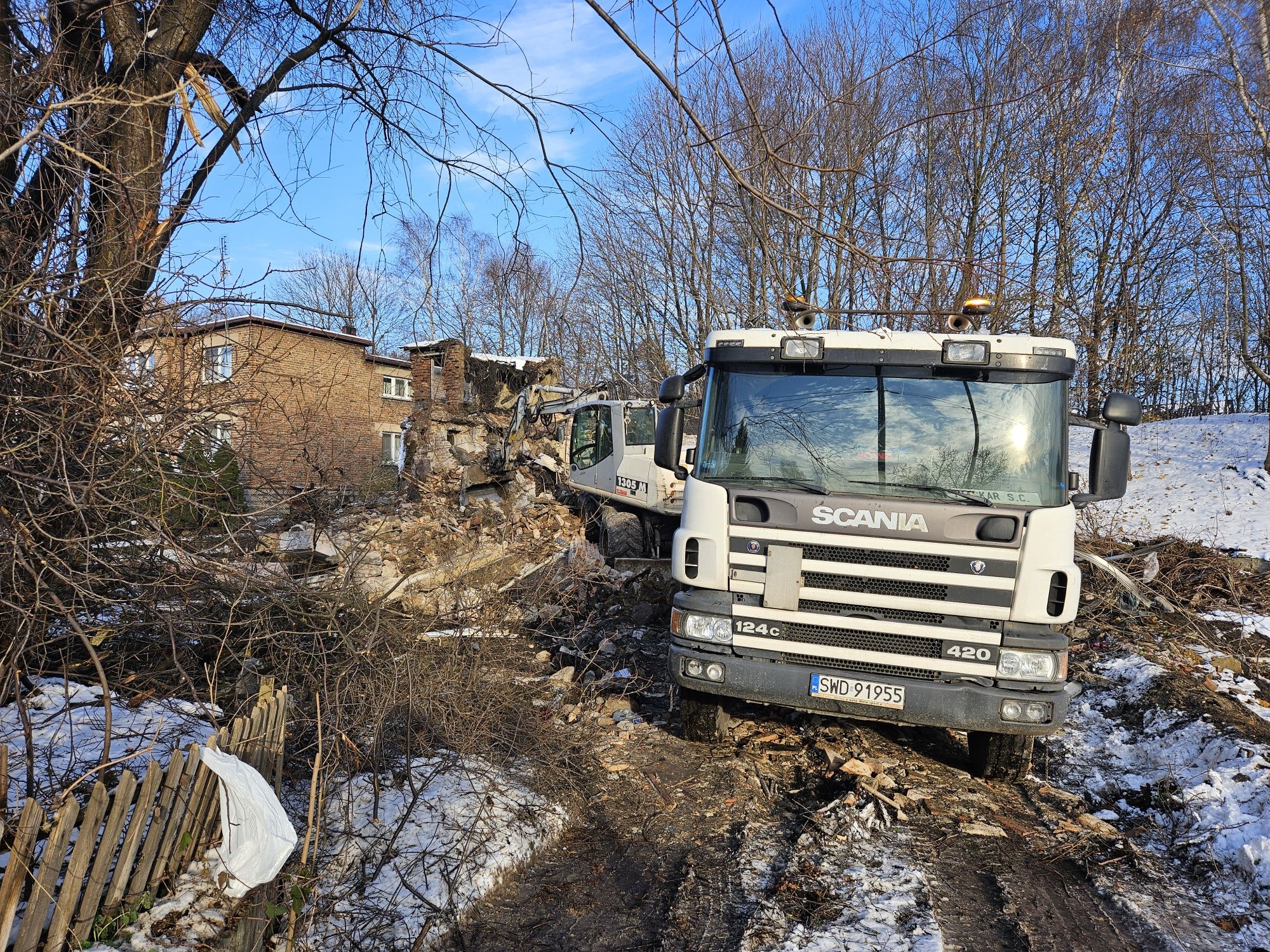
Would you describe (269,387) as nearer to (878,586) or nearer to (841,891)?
(878,586)

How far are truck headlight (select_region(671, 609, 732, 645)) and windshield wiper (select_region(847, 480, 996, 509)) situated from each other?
1177 mm

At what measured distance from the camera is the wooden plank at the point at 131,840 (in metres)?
2.82

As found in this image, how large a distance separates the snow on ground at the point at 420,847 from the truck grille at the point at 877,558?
2140 mm

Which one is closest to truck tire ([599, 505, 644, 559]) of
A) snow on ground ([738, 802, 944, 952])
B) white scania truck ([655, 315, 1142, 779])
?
white scania truck ([655, 315, 1142, 779])

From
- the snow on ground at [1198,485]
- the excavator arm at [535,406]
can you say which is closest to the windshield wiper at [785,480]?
the snow on ground at [1198,485]

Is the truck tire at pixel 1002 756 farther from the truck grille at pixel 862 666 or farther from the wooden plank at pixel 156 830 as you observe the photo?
the wooden plank at pixel 156 830

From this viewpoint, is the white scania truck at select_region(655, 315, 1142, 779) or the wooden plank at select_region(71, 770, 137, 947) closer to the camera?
the wooden plank at select_region(71, 770, 137, 947)

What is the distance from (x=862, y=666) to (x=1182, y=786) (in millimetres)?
2184

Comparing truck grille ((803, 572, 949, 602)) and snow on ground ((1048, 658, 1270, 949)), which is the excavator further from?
Result: truck grille ((803, 572, 949, 602))

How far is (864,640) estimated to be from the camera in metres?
4.74

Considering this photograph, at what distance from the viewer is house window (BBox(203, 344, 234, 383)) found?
3788 millimetres

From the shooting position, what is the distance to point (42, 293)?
3219 millimetres

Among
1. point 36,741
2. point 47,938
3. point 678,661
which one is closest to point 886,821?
point 678,661

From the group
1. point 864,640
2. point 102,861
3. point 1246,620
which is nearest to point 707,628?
point 864,640
